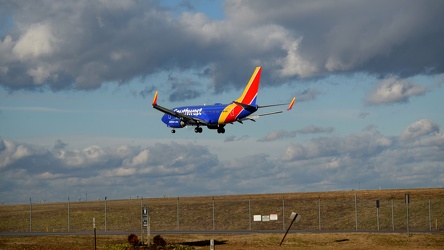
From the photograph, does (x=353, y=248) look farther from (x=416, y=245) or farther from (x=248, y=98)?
(x=248, y=98)

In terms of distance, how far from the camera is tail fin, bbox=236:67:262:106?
75.8m

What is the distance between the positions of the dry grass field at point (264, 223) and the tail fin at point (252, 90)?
32.2ft

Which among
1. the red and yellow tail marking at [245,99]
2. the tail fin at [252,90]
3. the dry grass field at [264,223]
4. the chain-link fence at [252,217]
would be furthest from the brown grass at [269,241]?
the tail fin at [252,90]

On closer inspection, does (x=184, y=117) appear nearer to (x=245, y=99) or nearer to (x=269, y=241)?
(x=245, y=99)

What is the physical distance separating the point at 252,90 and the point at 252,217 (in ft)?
56.8

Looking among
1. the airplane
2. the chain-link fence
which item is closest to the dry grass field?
the chain-link fence

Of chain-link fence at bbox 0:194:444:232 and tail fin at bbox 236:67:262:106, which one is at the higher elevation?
tail fin at bbox 236:67:262:106

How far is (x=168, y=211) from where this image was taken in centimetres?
9556

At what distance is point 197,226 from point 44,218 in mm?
21586

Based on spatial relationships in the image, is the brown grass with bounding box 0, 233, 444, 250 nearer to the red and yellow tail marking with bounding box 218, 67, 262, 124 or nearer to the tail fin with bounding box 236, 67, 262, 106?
the red and yellow tail marking with bounding box 218, 67, 262, 124

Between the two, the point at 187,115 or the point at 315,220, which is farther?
the point at 315,220

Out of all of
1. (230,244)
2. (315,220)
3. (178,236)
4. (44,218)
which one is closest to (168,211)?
(44,218)

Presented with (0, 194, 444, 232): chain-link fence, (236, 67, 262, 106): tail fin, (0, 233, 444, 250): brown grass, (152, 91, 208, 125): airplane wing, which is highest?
(236, 67, 262, 106): tail fin

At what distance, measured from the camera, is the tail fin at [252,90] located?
2985 inches
